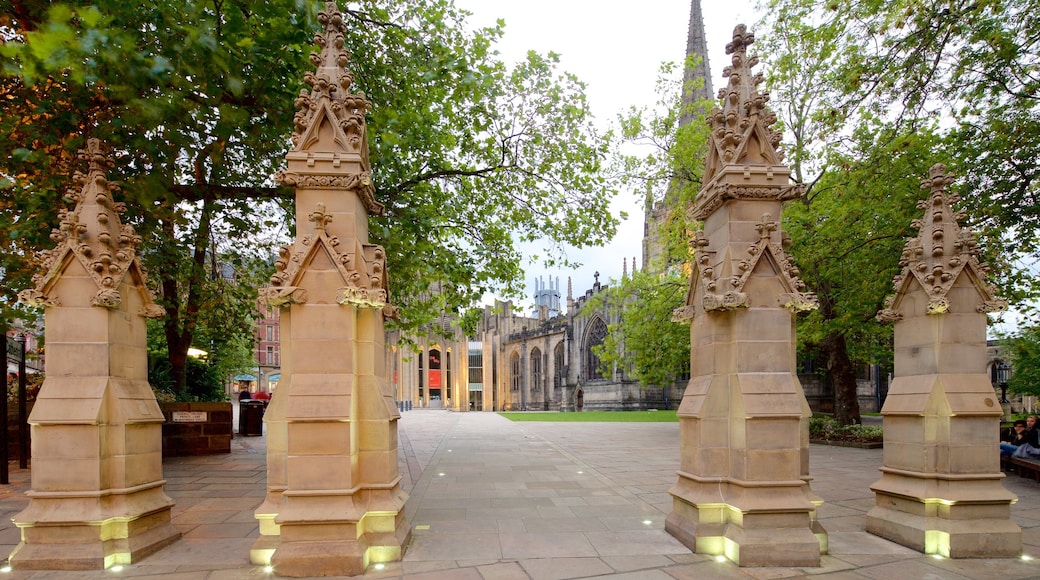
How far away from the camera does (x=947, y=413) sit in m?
5.67

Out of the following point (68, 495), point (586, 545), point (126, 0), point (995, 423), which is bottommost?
point (586, 545)

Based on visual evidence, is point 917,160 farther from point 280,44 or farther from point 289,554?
point 289,554

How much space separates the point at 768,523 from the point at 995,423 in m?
2.92

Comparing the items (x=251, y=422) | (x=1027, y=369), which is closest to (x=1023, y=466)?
(x=251, y=422)

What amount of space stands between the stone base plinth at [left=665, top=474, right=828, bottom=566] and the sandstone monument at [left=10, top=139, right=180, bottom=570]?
5688 millimetres

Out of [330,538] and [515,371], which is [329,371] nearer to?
[330,538]

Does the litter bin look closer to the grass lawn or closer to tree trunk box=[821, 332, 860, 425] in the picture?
the grass lawn

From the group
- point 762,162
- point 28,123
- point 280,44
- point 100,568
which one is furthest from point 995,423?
point 28,123

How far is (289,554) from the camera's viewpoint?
190 inches

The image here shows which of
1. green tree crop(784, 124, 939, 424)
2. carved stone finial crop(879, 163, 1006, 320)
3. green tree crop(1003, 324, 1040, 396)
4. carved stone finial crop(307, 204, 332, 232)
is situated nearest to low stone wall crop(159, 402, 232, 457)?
carved stone finial crop(307, 204, 332, 232)

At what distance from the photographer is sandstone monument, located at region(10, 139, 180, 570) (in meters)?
5.09

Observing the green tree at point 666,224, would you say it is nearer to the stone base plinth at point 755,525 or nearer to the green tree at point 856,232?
the green tree at point 856,232

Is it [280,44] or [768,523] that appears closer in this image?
[768,523]

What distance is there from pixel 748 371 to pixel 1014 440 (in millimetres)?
10239
